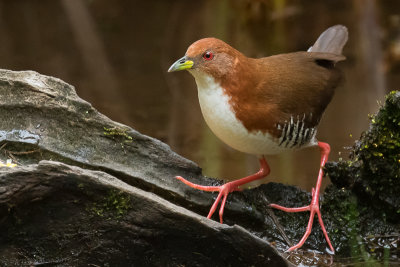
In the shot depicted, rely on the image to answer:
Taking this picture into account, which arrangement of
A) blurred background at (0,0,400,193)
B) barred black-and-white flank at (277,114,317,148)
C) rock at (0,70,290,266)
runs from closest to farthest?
rock at (0,70,290,266)
barred black-and-white flank at (277,114,317,148)
blurred background at (0,0,400,193)

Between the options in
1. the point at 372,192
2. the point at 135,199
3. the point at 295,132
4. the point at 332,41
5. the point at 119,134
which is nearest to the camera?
the point at 135,199

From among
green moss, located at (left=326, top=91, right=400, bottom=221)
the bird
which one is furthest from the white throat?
green moss, located at (left=326, top=91, right=400, bottom=221)

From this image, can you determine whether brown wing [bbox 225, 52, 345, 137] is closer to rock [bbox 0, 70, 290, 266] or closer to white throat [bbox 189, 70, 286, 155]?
white throat [bbox 189, 70, 286, 155]

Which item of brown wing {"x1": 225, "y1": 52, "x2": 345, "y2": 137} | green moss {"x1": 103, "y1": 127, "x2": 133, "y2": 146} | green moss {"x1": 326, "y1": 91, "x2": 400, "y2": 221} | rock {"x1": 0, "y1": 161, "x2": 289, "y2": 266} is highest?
brown wing {"x1": 225, "y1": 52, "x2": 345, "y2": 137}

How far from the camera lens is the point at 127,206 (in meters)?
3.28

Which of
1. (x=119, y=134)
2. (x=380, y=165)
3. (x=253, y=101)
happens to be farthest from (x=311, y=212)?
(x=119, y=134)

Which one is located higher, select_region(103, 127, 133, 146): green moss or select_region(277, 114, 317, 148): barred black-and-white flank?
select_region(277, 114, 317, 148): barred black-and-white flank

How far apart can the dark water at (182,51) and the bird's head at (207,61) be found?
6.12 ft

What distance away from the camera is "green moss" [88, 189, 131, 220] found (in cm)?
326

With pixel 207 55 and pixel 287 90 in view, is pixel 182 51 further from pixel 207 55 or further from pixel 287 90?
pixel 207 55

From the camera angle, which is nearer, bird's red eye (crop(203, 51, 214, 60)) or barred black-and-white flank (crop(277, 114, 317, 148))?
bird's red eye (crop(203, 51, 214, 60))

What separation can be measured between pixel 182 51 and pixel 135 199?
507 centimetres

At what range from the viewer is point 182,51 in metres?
8.17

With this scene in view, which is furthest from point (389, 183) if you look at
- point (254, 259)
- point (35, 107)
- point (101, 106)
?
point (101, 106)
